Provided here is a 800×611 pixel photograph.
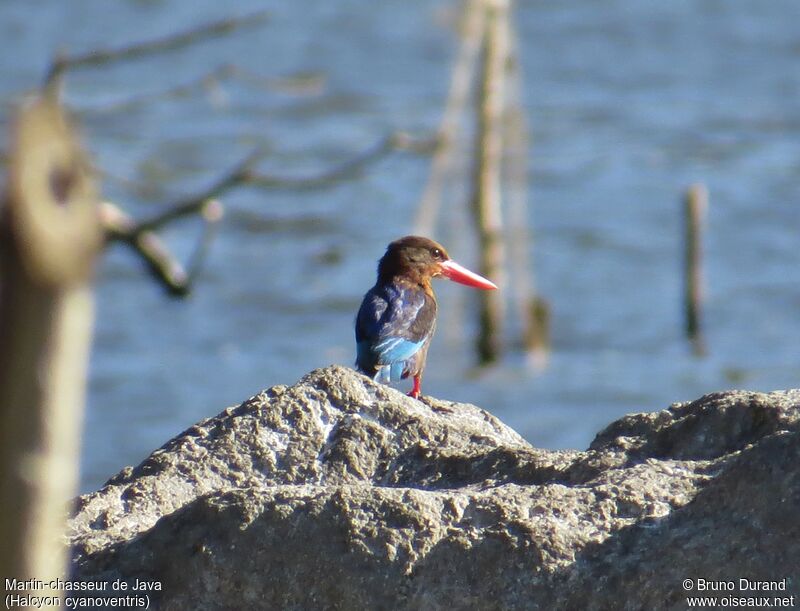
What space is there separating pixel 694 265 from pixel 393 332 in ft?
24.8

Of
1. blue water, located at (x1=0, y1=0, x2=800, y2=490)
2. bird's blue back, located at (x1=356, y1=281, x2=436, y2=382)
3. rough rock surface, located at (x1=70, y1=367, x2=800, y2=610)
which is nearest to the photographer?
rough rock surface, located at (x1=70, y1=367, x2=800, y2=610)

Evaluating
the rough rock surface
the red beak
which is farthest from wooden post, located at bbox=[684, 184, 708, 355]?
the rough rock surface

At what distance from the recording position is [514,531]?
214 cm

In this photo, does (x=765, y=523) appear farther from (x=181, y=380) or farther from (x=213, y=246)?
(x=213, y=246)

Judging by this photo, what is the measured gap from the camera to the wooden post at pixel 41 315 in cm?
82

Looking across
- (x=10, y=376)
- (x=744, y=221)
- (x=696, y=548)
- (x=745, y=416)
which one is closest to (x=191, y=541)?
(x=696, y=548)

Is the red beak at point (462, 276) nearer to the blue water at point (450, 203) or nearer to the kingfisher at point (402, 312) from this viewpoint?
the kingfisher at point (402, 312)

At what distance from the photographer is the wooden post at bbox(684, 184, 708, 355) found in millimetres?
11609

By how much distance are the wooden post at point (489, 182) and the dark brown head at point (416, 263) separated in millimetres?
5911

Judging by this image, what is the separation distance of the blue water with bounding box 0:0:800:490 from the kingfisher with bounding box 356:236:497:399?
2567mm

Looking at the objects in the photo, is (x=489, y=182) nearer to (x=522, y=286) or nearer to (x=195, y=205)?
(x=522, y=286)

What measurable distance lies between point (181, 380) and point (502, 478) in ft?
29.0

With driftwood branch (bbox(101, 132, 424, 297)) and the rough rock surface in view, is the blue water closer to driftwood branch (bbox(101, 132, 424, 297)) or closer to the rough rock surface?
driftwood branch (bbox(101, 132, 424, 297))

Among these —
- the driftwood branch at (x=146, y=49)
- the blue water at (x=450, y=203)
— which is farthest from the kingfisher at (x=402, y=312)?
the blue water at (x=450, y=203)
